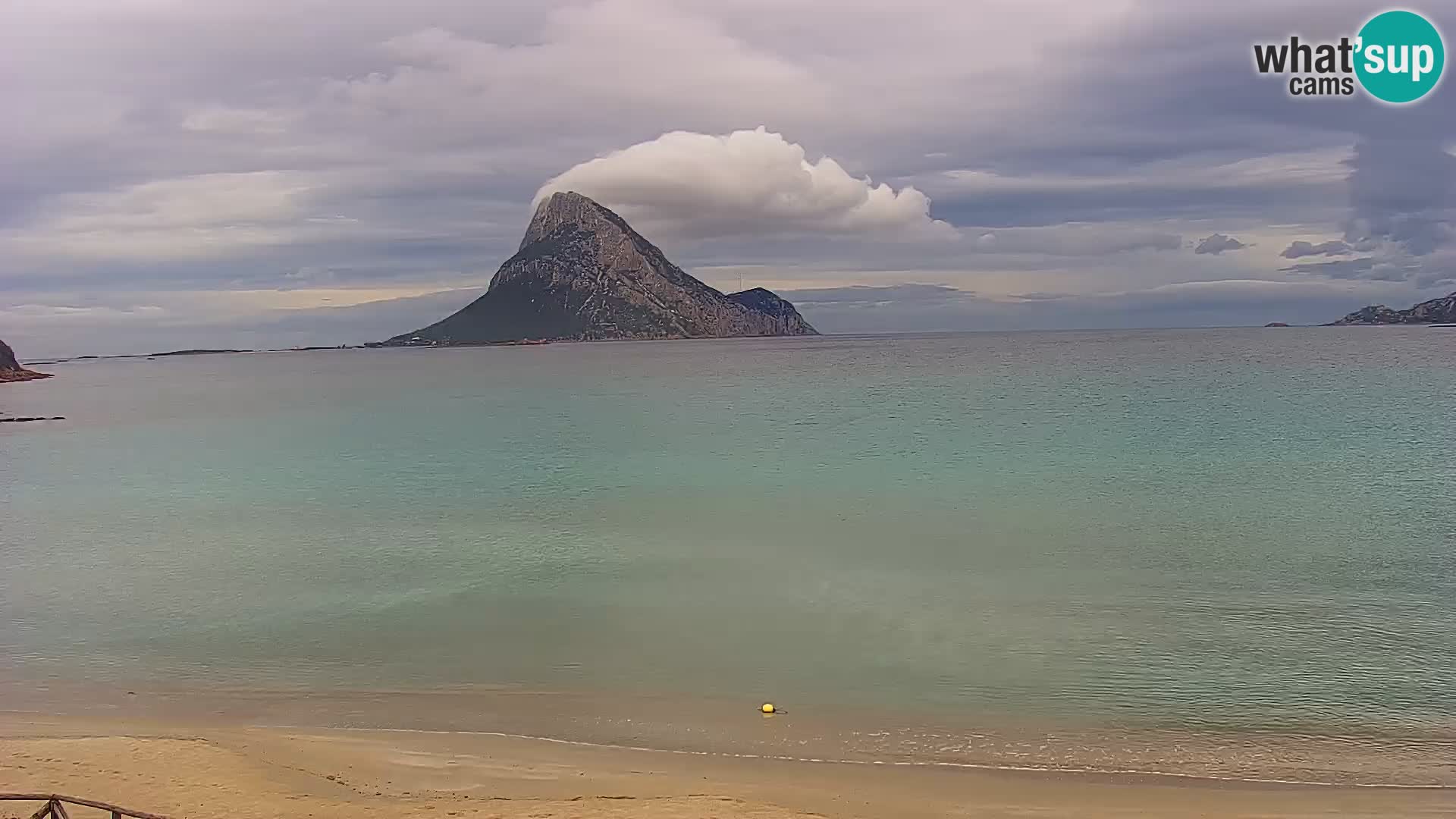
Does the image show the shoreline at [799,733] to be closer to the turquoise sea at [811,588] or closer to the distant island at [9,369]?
the turquoise sea at [811,588]

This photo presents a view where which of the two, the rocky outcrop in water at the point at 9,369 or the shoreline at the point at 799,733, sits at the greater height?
the rocky outcrop in water at the point at 9,369

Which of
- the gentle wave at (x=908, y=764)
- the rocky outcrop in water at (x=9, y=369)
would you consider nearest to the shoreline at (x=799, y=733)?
the gentle wave at (x=908, y=764)

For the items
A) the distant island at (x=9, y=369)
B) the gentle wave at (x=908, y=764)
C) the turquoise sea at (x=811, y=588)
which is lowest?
the gentle wave at (x=908, y=764)

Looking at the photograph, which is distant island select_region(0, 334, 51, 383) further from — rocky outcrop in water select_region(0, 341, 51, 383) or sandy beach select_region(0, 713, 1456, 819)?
sandy beach select_region(0, 713, 1456, 819)

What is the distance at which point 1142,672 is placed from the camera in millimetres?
19906

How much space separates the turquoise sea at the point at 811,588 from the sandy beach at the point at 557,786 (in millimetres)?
795

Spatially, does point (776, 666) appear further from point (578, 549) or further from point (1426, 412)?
point (1426, 412)

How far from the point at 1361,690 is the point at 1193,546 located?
12467mm

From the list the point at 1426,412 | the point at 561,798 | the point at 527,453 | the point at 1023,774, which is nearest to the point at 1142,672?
the point at 1023,774

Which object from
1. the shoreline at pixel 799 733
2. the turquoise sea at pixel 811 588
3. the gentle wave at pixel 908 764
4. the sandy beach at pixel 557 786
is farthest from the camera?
the turquoise sea at pixel 811 588

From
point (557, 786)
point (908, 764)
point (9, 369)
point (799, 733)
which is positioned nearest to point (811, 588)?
point (799, 733)

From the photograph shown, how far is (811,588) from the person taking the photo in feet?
88.9

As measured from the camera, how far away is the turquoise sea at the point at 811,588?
712 inches

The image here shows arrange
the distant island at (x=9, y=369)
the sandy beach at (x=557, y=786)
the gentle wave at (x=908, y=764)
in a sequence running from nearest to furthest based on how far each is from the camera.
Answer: the sandy beach at (x=557, y=786) < the gentle wave at (x=908, y=764) < the distant island at (x=9, y=369)
